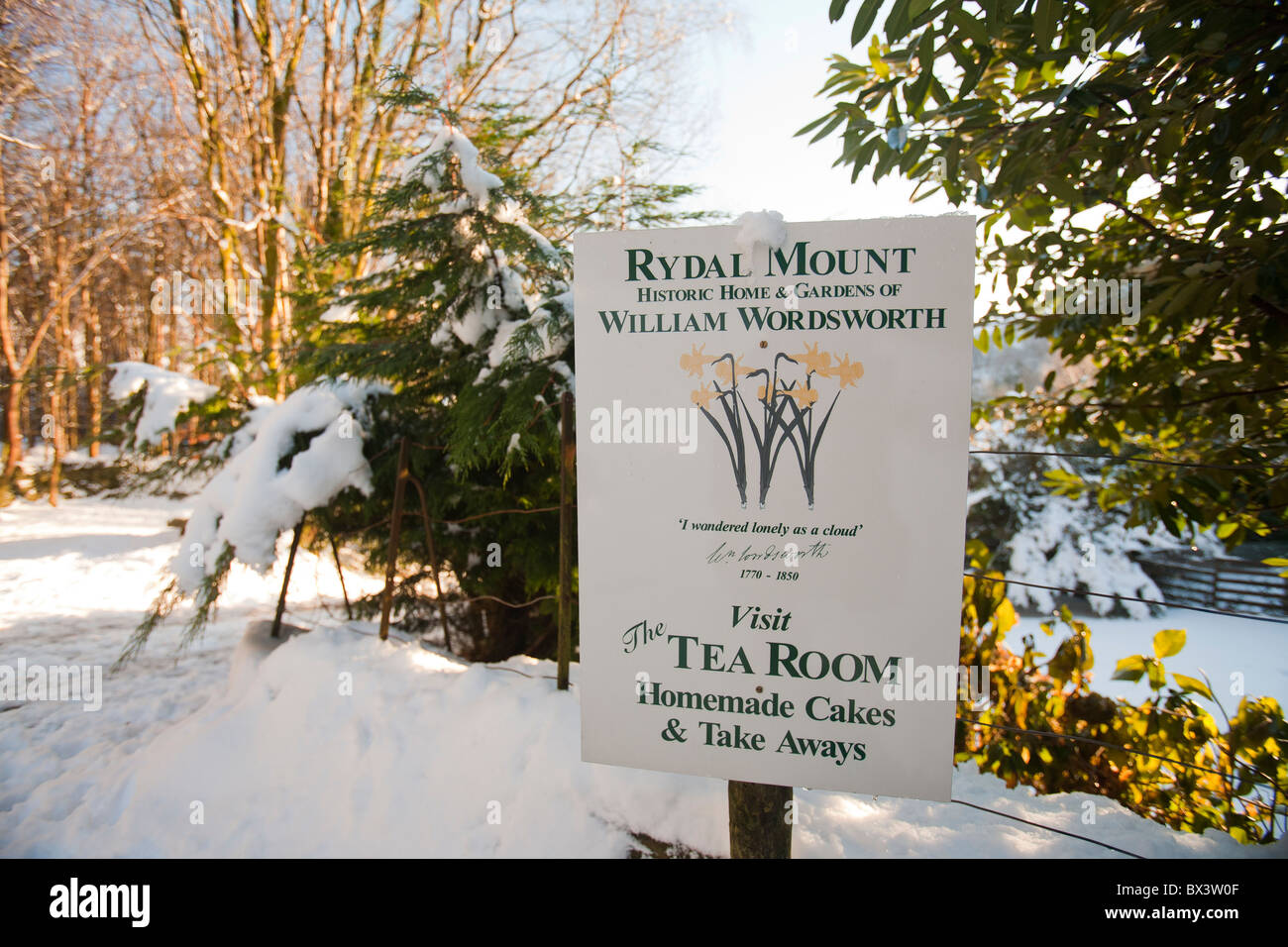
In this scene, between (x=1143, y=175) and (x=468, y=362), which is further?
(x=468, y=362)

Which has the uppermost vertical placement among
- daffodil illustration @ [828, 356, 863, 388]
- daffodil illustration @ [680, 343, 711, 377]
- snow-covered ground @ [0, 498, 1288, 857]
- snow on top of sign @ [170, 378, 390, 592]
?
daffodil illustration @ [680, 343, 711, 377]

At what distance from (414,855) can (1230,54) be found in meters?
3.37

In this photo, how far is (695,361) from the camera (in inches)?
61.7

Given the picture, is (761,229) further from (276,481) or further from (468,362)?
(276,481)

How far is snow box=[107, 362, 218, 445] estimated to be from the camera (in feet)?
11.4

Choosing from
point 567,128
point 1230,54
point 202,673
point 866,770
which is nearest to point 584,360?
point 866,770

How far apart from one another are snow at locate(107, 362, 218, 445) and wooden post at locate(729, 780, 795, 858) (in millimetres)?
3490

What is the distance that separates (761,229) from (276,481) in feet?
8.72

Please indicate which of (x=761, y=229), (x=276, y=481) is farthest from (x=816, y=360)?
(x=276, y=481)

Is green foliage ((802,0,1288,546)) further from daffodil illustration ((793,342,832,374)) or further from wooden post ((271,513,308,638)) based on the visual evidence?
wooden post ((271,513,308,638))

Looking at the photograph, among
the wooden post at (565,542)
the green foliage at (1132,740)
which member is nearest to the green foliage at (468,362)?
the wooden post at (565,542)

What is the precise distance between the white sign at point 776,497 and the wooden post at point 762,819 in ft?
0.67

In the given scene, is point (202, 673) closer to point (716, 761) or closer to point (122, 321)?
point (716, 761)

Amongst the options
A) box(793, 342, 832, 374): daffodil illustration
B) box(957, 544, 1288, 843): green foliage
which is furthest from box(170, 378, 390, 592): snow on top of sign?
box(957, 544, 1288, 843): green foliage
